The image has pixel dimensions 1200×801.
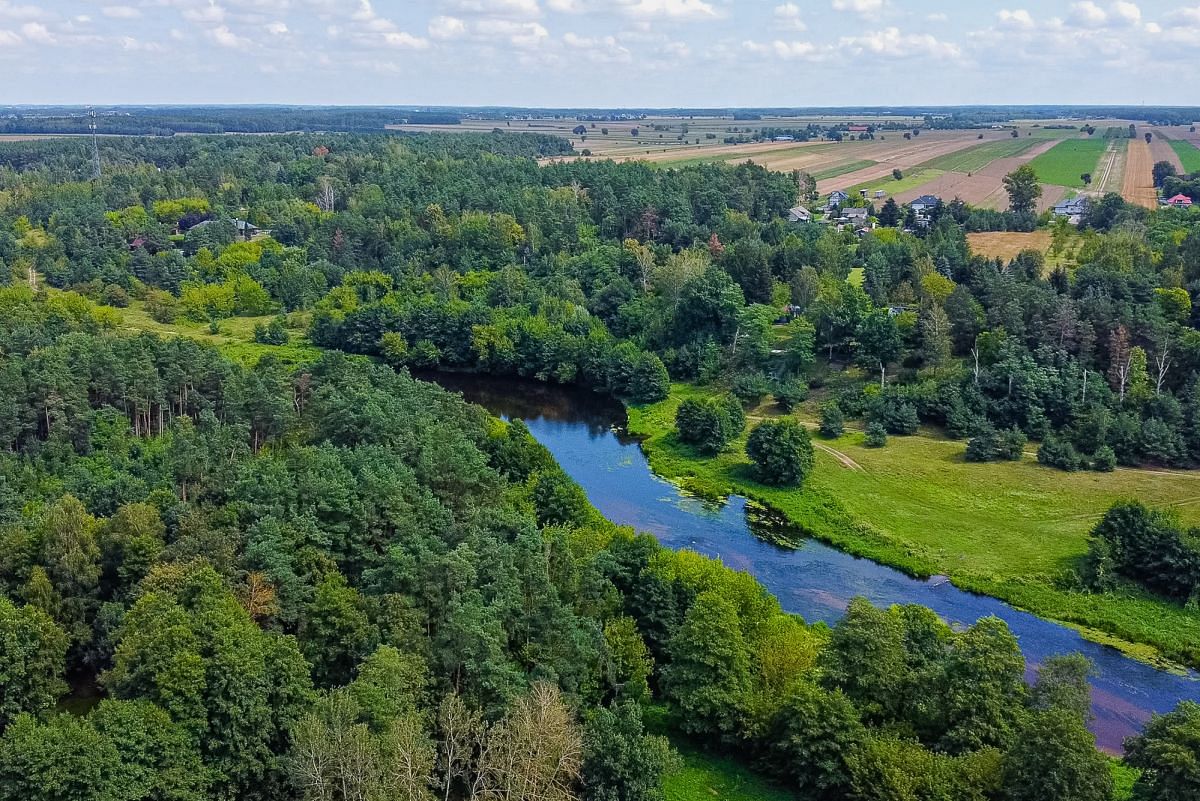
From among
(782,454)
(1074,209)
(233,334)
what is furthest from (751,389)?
(1074,209)

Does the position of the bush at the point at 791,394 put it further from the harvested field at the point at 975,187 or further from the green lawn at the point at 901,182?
the green lawn at the point at 901,182

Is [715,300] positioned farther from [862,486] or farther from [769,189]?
[769,189]

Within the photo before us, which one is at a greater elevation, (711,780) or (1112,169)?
(1112,169)

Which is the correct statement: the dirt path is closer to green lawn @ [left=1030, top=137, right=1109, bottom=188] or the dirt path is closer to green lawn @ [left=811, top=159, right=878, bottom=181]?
green lawn @ [left=1030, top=137, right=1109, bottom=188]

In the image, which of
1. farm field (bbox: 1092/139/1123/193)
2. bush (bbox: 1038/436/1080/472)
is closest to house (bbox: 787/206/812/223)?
farm field (bbox: 1092/139/1123/193)

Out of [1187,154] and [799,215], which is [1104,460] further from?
[1187,154]

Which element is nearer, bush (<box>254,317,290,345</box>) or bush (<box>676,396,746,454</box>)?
bush (<box>676,396,746,454</box>)

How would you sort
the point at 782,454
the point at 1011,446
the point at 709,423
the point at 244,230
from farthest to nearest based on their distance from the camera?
the point at 244,230
the point at 709,423
the point at 1011,446
the point at 782,454
